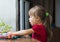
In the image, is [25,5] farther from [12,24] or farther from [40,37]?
[40,37]

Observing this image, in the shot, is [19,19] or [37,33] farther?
[19,19]

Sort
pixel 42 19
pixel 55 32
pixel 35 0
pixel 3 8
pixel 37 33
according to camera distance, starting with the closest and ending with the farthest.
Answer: pixel 37 33 < pixel 42 19 < pixel 3 8 < pixel 35 0 < pixel 55 32

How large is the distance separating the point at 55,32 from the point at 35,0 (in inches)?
43.1

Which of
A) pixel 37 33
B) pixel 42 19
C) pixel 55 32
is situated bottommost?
pixel 55 32

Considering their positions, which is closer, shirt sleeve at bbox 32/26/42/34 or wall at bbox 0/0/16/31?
shirt sleeve at bbox 32/26/42/34

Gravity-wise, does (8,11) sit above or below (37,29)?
above

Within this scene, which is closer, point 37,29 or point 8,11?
point 37,29

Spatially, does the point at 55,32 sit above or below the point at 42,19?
below

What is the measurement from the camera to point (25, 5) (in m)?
2.34

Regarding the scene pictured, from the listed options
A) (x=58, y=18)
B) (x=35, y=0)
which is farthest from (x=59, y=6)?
(x=35, y=0)

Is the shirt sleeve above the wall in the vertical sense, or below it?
below

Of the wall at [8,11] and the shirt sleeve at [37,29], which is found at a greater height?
the wall at [8,11]

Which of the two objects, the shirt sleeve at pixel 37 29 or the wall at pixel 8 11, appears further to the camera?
the wall at pixel 8 11

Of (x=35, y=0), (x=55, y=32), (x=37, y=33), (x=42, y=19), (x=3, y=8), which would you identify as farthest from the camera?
(x=55, y=32)
